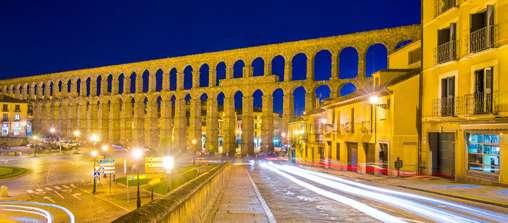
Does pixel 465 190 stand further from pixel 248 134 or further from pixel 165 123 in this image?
pixel 165 123

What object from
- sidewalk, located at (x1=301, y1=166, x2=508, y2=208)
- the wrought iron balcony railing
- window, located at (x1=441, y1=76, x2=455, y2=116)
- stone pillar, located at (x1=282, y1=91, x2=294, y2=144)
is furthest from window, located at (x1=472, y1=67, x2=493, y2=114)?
stone pillar, located at (x1=282, y1=91, x2=294, y2=144)

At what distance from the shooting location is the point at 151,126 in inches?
4628

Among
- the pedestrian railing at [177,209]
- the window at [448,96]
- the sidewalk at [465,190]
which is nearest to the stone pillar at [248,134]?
the window at [448,96]

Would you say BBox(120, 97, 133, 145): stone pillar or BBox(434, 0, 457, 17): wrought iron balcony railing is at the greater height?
BBox(434, 0, 457, 17): wrought iron balcony railing

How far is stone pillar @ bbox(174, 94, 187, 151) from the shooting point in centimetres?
11169

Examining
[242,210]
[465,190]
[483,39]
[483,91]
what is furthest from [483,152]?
[242,210]

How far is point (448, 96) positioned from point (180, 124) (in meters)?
88.4

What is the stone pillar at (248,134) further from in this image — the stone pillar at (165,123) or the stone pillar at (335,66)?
the stone pillar at (335,66)

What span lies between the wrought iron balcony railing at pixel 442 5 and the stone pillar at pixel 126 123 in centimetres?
10367

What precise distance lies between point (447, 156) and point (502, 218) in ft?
51.1

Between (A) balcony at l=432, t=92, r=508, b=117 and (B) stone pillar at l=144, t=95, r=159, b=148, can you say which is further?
(B) stone pillar at l=144, t=95, r=159, b=148

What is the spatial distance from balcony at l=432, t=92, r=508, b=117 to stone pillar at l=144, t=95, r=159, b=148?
94.6 metres

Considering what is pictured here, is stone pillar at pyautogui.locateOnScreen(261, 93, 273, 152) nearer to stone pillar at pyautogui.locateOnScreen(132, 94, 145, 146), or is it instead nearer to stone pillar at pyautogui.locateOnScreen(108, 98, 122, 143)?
stone pillar at pyautogui.locateOnScreen(132, 94, 145, 146)

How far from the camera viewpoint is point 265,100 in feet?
325
